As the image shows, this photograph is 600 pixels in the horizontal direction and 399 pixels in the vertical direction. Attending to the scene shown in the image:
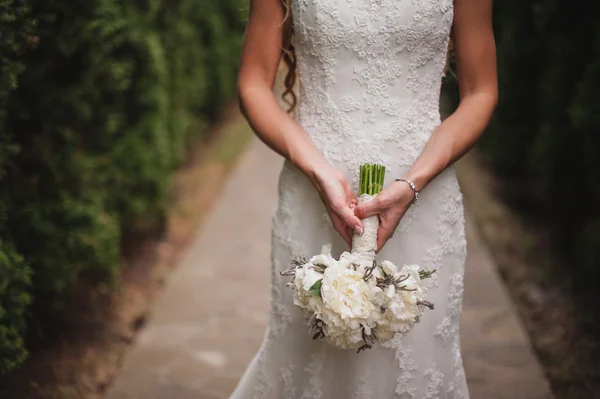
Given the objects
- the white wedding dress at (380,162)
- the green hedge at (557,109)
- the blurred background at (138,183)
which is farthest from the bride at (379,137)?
the green hedge at (557,109)

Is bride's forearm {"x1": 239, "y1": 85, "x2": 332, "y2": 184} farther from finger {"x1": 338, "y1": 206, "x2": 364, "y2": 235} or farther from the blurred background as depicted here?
the blurred background


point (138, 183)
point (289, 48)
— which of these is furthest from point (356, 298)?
point (138, 183)

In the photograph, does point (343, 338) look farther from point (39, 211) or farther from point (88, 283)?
point (88, 283)

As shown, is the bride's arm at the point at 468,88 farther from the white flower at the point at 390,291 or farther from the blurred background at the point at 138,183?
the blurred background at the point at 138,183

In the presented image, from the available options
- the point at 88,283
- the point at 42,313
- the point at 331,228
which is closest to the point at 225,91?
the point at 88,283

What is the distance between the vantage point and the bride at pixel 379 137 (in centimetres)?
220

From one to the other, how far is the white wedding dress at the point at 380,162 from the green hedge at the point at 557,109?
6.84 feet

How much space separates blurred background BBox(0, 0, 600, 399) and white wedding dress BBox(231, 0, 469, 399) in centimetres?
70

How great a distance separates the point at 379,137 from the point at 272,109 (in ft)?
1.15

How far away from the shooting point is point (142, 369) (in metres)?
3.92

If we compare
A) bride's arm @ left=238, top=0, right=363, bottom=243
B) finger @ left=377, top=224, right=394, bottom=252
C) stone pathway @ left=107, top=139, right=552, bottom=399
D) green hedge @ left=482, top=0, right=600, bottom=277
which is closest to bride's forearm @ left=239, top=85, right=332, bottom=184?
bride's arm @ left=238, top=0, right=363, bottom=243

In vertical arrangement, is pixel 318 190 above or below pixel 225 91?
below

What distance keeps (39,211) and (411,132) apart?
2.10m

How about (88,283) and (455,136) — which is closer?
(455,136)
